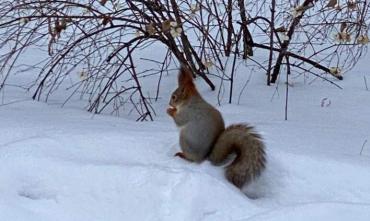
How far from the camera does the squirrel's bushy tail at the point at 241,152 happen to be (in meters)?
3.68

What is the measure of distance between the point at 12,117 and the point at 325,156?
76.2 inches

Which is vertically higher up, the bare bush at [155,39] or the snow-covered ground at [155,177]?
the bare bush at [155,39]

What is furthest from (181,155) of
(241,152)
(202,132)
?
(241,152)

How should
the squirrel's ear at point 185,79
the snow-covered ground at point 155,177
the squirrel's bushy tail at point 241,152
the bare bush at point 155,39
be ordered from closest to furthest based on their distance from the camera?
the snow-covered ground at point 155,177
the squirrel's bushy tail at point 241,152
the squirrel's ear at point 185,79
the bare bush at point 155,39

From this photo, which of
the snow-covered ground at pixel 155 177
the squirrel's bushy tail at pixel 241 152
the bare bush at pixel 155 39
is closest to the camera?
the snow-covered ground at pixel 155 177

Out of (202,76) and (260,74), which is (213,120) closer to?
(202,76)

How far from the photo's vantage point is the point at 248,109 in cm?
540

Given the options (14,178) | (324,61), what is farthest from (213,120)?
(324,61)

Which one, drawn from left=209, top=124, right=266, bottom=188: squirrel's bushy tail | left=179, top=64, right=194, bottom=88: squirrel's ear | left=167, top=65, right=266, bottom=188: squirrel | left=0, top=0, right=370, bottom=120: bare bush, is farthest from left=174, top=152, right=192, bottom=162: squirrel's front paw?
left=0, top=0, right=370, bottom=120: bare bush

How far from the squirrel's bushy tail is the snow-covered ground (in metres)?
0.06

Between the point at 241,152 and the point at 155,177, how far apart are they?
439mm

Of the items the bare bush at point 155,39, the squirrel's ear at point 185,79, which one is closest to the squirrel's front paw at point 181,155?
the squirrel's ear at point 185,79

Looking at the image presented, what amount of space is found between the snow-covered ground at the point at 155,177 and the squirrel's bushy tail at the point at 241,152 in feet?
0.21

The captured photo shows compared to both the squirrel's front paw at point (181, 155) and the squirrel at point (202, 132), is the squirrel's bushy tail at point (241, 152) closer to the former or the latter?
the squirrel at point (202, 132)
